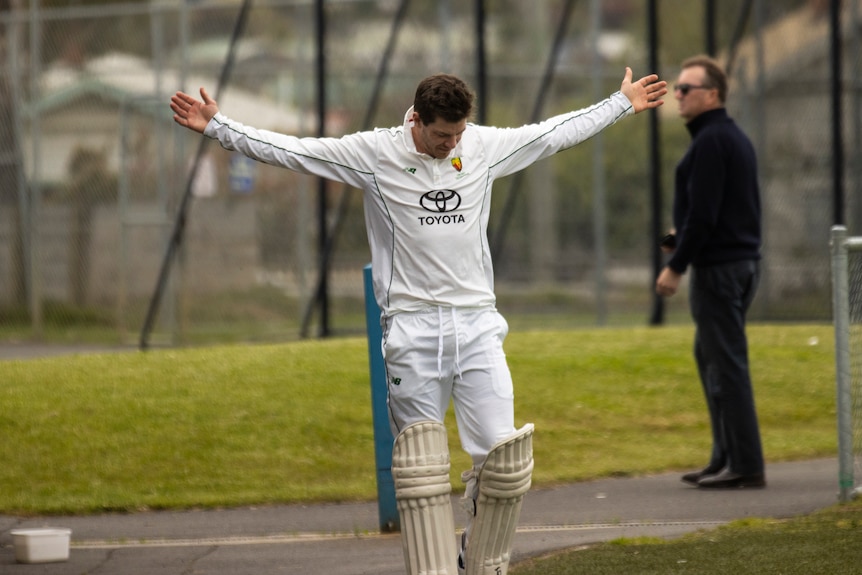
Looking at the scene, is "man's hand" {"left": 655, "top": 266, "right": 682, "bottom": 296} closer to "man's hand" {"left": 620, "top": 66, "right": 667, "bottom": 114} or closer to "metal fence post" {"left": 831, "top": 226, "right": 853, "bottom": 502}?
"metal fence post" {"left": 831, "top": 226, "right": 853, "bottom": 502}

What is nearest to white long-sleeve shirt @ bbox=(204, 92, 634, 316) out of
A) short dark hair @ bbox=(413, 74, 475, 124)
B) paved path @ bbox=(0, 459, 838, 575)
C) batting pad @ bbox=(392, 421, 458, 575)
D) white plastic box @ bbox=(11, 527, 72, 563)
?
short dark hair @ bbox=(413, 74, 475, 124)

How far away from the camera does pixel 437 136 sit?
5.17 m

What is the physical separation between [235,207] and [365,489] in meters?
9.12

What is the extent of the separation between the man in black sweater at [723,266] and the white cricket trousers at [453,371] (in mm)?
2698

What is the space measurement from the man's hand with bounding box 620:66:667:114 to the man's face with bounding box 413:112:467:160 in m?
0.80

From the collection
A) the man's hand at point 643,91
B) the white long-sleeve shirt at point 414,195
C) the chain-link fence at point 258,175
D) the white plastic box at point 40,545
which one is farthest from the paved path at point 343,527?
the chain-link fence at point 258,175

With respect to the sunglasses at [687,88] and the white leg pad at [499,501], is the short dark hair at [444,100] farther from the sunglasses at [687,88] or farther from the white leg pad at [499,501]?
the sunglasses at [687,88]

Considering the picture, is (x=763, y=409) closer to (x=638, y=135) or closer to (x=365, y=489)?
(x=365, y=489)

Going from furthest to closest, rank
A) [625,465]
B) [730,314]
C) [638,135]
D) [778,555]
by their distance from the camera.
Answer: [638,135] < [625,465] < [730,314] < [778,555]

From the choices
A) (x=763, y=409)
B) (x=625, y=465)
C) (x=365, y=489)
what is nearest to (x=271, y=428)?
(x=365, y=489)

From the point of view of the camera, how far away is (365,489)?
831 cm

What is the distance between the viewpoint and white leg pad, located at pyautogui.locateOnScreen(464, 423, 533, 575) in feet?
16.8

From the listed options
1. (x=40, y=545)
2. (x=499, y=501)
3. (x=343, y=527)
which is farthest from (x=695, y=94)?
(x=40, y=545)

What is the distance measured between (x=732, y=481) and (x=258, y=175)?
10.3 meters
